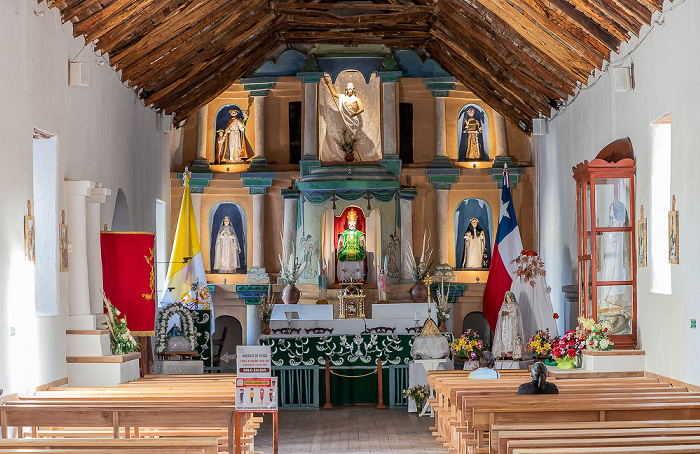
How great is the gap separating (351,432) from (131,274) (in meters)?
3.51

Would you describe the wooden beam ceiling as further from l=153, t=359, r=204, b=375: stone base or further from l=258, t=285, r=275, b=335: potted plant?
l=153, t=359, r=204, b=375: stone base

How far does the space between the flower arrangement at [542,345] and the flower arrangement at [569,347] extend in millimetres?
497

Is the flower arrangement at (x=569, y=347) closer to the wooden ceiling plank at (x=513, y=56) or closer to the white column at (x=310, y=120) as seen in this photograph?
the wooden ceiling plank at (x=513, y=56)

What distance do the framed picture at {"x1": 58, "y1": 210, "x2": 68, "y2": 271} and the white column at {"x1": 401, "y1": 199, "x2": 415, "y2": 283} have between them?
8.78m

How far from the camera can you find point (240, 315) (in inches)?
751

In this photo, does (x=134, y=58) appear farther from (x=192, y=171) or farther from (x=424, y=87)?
(x=424, y=87)

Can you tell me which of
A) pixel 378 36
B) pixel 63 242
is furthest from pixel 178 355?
pixel 378 36

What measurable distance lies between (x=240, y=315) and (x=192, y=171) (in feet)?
9.96

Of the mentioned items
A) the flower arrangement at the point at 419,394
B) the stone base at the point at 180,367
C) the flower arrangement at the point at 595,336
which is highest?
the flower arrangement at the point at 595,336

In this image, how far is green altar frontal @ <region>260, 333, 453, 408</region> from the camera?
15.1 meters

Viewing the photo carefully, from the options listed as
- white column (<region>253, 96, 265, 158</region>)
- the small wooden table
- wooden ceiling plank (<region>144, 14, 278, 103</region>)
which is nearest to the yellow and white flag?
the small wooden table

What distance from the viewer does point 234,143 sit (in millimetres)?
19562

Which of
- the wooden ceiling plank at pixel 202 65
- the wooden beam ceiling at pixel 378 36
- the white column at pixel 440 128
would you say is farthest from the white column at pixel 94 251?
the white column at pixel 440 128

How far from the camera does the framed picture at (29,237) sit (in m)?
9.35
